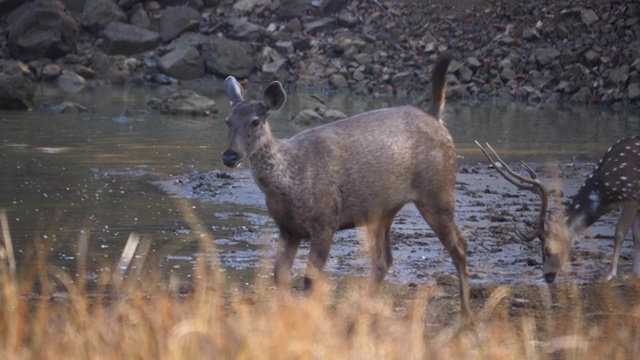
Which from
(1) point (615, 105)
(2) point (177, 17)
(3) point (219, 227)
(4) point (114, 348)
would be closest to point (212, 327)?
(4) point (114, 348)

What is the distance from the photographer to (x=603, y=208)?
38.7ft

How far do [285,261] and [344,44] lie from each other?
24075 mm

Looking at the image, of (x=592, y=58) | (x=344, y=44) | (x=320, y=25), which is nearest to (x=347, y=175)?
(x=592, y=58)

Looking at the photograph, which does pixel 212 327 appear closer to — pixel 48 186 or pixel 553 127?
pixel 48 186

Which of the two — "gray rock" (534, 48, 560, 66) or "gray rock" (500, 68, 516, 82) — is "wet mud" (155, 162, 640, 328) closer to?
"gray rock" (534, 48, 560, 66)

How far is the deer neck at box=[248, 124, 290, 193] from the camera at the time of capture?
8.90 metres

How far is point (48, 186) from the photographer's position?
15.0 m

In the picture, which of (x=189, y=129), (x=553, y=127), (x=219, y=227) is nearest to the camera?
(x=219, y=227)

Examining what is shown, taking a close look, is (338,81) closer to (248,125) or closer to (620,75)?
(620,75)

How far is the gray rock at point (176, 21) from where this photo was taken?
33.7 meters

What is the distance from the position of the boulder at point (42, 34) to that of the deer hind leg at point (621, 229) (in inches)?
904

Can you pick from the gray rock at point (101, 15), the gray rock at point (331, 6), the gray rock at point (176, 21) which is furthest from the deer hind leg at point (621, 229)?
the gray rock at point (101, 15)

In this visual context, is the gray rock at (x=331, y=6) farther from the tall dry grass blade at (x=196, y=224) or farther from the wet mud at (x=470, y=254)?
the tall dry grass blade at (x=196, y=224)

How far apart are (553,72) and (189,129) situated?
11.1 m
